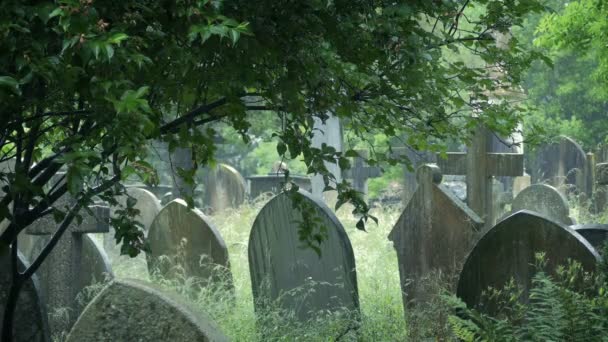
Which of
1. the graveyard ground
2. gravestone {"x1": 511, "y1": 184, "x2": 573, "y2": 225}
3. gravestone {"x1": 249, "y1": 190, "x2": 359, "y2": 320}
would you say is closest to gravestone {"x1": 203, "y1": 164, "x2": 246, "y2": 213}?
gravestone {"x1": 511, "y1": 184, "x2": 573, "y2": 225}

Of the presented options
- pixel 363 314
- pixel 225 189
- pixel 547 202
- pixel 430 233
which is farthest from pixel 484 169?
pixel 225 189

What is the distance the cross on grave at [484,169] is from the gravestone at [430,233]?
228 cm

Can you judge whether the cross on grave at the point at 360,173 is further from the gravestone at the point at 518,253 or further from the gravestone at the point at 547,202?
the gravestone at the point at 518,253

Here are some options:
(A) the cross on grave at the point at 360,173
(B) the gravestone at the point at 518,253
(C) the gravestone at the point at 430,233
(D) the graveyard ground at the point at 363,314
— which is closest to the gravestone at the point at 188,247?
(D) the graveyard ground at the point at 363,314

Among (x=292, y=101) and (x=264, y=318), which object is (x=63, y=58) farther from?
(x=264, y=318)

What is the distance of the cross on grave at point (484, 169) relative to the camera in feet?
33.8

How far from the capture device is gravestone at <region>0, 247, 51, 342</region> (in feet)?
16.0

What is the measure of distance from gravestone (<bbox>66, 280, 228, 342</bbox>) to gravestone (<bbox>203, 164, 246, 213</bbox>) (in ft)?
44.9

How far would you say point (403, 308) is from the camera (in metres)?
7.81

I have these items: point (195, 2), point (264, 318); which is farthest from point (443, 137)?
point (264, 318)

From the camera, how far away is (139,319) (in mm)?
3805

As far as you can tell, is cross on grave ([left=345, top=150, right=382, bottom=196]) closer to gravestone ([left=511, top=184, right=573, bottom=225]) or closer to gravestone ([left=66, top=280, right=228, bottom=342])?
gravestone ([left=511, top=184, right=573, bottom=225])

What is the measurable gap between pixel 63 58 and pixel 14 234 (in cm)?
130

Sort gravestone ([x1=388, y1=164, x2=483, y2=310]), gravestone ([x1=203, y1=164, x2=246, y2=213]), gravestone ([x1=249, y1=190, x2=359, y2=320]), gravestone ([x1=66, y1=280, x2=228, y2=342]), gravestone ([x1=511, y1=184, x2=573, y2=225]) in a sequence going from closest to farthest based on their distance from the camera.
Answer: gravestone ([x1=66, y1=280, x2=228, y2=342]) → gravestone ([x1=249, y1=190, x2=359, y2=320]) → gravestone ([x1=388, y1=164, x2=483, y2=310]) → gravestone ([x1=511, y1=184, x2=573, y2=225]) → gravestone ([x1=203, y1=164, x2=246, y2=213])
